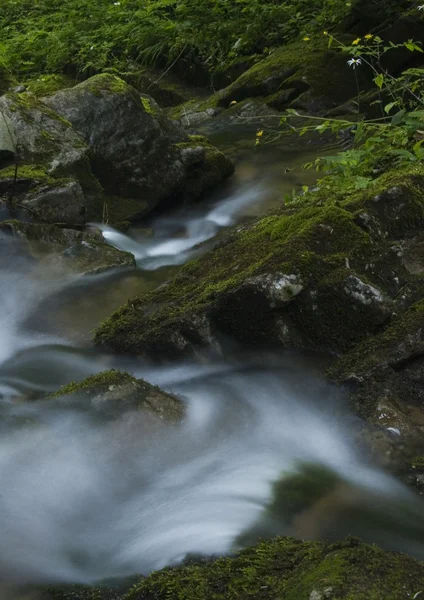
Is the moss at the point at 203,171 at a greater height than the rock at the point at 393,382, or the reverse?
the moss at the point at 203,171

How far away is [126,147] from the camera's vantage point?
7156 mm

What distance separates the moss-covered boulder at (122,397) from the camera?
3467 mm

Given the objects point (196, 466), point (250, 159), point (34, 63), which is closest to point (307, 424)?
point (196, 466)

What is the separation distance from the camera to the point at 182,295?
4.45 metres

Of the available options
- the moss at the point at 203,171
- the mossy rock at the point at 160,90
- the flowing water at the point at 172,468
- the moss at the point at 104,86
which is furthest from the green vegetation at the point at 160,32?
the flowing water at the point at 172,468

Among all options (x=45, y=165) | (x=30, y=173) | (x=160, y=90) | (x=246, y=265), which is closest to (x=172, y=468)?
(x=246, y=265)

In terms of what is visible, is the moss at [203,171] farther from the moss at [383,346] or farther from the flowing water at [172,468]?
the moss at [383,346]

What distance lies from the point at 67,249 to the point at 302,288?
2.28 metres

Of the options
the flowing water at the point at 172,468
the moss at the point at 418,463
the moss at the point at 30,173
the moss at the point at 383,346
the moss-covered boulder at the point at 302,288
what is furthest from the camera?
the moss at the point at 30,173

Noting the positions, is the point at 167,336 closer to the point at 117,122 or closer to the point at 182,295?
the point at 182,295

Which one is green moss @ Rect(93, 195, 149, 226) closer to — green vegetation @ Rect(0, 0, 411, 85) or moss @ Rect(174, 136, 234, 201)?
moss @ Rect(174, 136, 234, 201)

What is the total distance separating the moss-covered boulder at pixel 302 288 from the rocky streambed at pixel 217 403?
0.04ft

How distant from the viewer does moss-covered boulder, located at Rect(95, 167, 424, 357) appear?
3891 mm

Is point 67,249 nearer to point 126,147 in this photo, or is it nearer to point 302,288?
point 126,147
